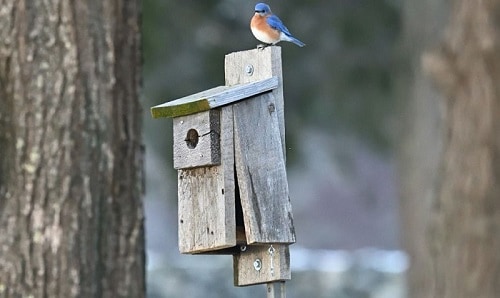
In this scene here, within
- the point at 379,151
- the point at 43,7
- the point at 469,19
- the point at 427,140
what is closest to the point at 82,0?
the point at 43,7

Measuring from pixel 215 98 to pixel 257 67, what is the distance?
0.61 ft

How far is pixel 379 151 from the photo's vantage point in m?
11.3

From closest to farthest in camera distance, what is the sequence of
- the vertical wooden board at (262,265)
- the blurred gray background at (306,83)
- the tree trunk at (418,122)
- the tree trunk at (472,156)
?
the vertical wooden board at (262,265) < the tree trunk at (472,156) < the tree trunk at (418,122) < the blurred gray background at (306,83)

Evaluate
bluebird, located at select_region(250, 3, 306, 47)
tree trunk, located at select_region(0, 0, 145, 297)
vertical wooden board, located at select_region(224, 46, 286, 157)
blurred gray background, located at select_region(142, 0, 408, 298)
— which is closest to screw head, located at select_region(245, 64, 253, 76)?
vertical wooden board, located at select_region(224, 46, 286, 157)

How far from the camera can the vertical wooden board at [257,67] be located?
3840 mm

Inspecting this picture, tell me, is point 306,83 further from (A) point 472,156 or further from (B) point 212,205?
(B) point 212,205

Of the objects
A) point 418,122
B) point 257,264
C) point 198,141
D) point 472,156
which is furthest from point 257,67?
point 418,122

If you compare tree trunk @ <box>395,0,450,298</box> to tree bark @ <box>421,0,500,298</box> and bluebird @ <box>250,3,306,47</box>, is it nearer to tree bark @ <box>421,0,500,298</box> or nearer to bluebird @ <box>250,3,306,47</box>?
tree bark @ <box>421,0,500,298</box>

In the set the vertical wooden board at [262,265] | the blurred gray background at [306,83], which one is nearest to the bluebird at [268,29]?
the vertical wooden board at [262,265]

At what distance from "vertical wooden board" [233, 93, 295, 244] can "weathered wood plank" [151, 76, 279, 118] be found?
4cm

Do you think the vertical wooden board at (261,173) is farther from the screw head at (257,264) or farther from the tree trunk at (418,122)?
the tree trunk at (418,122)

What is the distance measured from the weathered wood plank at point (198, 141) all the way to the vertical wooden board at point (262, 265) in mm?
315

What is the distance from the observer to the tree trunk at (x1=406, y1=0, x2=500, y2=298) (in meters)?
6.14

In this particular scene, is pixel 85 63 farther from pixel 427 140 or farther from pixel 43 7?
pixel 427 140
